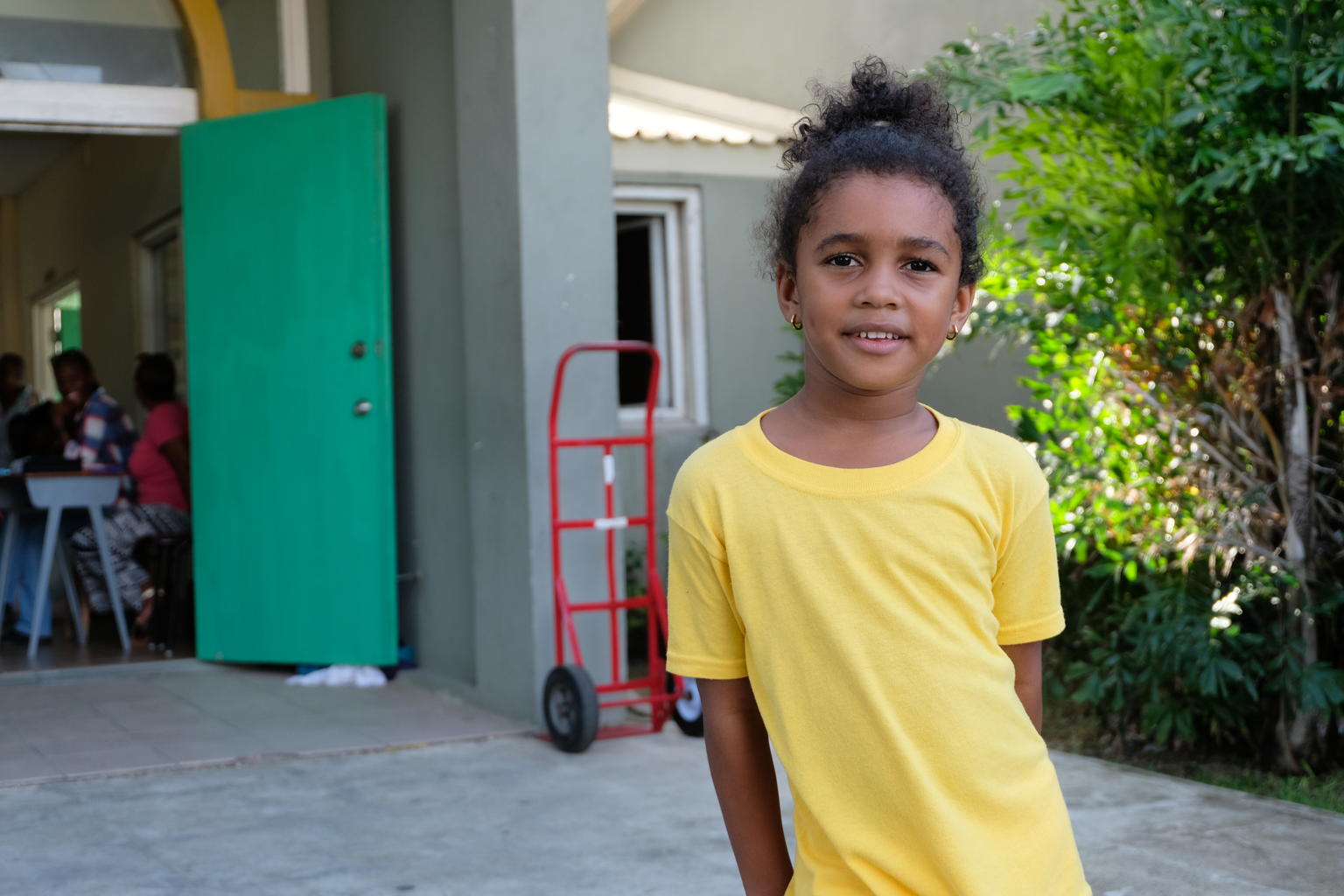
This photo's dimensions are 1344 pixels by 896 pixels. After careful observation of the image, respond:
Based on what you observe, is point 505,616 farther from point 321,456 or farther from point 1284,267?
point 1284,267

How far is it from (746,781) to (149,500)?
733 cm

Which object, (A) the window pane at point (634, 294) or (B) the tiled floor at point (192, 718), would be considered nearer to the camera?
(B) the tiled floor at point (192, 718)

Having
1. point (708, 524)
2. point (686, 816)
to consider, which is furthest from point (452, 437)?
point (708, 524)

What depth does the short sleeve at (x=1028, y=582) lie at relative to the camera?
152 cm

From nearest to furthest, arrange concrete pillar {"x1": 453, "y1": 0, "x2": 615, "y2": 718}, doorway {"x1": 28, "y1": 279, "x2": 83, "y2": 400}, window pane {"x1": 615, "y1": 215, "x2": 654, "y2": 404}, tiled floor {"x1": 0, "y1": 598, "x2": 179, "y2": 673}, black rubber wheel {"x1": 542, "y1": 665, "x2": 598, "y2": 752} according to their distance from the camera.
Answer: black rubber wheel {"x1": 542, "y1": 665, "x2": 598, "y2": 752}
concrete pillar {"x1": 453, "y1": 0, "x2": 615, "y2": 718}
tiled floor {"x1": 0, "y1": 598, "x2": 179, "y2": 673}
window pane {"x1": 615, "y1": 215, "x2": 654, "y2": 404}
doorway {"x1": 28, "y1": 279, "x2": 83, "y2": 400}

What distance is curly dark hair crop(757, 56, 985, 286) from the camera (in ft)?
5.04

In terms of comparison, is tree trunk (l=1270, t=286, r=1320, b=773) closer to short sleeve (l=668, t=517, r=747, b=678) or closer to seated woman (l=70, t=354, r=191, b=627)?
short sleeve (l=668, t=517, r=747, b=678)

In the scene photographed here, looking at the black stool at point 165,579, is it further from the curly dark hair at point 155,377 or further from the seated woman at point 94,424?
the curly dark hair at point 155,377

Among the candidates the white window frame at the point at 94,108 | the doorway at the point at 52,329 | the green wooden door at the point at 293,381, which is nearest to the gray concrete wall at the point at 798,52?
the green wooden door at the point at 293,381

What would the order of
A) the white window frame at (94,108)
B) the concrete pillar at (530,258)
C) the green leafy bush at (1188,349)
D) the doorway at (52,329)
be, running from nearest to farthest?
the green leafy bush at (1188,349) → the concrete pillar at (530,258) → the white window frame at (94,108) → the doorway at (52,329)

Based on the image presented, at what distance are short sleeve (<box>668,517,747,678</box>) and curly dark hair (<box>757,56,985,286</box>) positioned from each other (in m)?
0.34

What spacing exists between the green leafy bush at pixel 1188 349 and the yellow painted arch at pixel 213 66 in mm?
3379

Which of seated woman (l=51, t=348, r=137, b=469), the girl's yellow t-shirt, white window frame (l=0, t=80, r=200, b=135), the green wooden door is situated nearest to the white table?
seated woman (l=51, t=348, r=137, b=469)

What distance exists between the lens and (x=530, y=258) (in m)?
5.30
